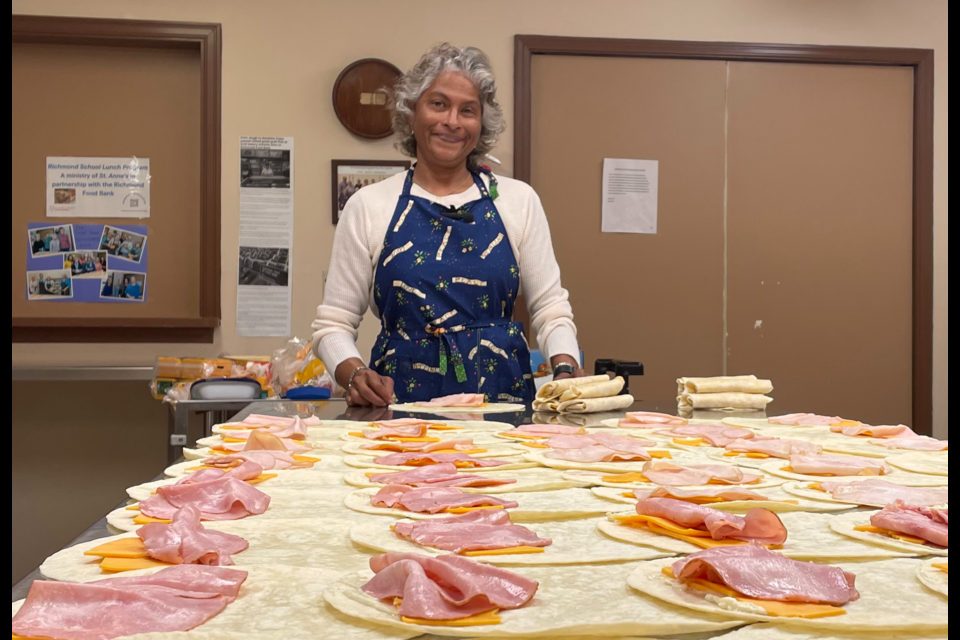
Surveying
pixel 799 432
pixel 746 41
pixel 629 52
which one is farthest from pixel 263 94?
pixel 799 432

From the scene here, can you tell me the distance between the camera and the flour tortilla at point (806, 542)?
790 millimetres

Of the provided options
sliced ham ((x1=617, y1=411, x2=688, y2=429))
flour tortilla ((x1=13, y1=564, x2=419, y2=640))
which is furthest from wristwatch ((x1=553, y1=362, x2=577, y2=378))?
flour tortilla ((x1=13, y1=564, x2=419, y2=640))

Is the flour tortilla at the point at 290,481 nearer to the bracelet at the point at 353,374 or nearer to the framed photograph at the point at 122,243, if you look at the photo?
the bracelet at the point at 353,374

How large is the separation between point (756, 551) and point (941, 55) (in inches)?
149

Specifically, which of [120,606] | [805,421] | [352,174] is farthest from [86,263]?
[120,606]

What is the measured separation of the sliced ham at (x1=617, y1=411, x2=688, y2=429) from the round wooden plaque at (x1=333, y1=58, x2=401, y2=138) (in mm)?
2098

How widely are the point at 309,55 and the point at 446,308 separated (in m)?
1.81

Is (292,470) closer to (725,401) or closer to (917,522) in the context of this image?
(917,522)

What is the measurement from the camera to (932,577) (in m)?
0.71

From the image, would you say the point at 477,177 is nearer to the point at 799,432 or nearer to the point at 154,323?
the point at 799,432

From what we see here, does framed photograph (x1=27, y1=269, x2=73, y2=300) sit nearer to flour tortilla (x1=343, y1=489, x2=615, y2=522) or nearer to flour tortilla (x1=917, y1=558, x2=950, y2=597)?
flour tortilla (x1=343, y1=489, x2=615, y2=522)

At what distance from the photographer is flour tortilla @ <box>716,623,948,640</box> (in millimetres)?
591

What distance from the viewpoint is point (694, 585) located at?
2.24 feet
